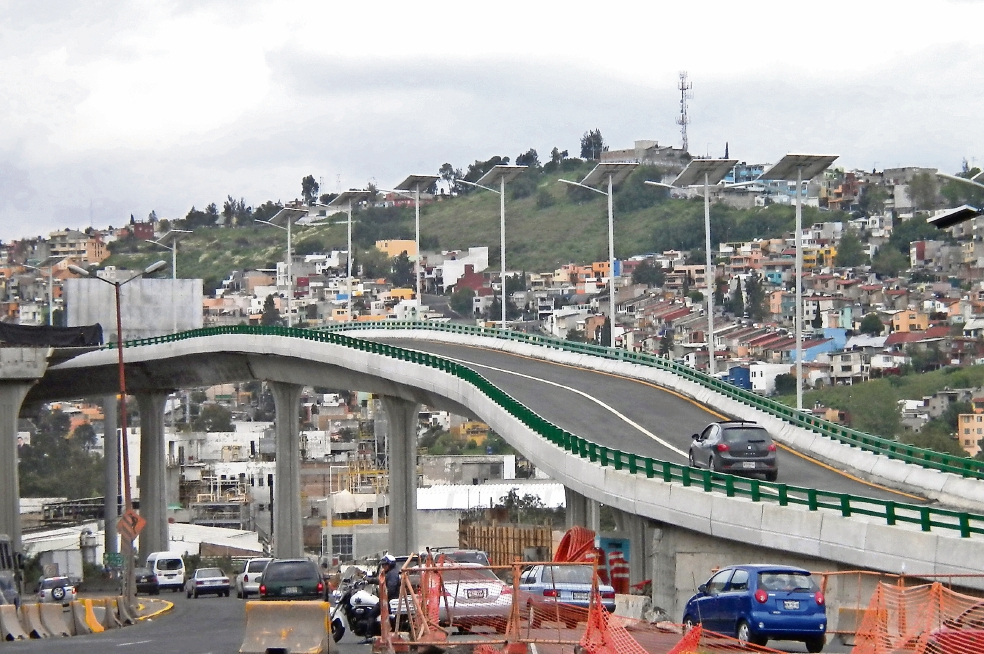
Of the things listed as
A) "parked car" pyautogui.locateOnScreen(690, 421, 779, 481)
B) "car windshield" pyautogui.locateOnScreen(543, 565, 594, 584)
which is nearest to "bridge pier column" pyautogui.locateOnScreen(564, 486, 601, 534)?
"parked car" pyautogui.locateOnScreen(690, 421, 779, 481)

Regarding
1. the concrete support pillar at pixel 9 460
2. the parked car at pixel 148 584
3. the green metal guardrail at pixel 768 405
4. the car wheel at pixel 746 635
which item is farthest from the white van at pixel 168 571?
the car wheel at pixel 746 635

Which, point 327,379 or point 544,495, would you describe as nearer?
point 327,379

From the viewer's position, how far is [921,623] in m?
22.0

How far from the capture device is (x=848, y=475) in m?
41.3

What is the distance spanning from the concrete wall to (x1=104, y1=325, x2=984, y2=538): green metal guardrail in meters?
34.8

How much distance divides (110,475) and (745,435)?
6589 cm

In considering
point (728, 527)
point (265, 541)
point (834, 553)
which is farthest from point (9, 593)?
point (265, 541)

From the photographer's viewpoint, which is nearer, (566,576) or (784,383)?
(566,576)

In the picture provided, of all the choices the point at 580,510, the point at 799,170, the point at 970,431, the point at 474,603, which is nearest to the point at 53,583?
the point at 580,510

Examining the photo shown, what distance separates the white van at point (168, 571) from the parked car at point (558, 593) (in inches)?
1252

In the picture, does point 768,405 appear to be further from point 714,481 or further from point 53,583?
point 53,583

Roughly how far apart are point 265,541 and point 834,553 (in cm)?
9778

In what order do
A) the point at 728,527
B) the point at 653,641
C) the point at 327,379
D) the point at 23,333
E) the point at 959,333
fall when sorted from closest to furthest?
the point at 653,641 → the point at 728,527 → the point at 327,379 → the point at 23,333 → the point at 959,333

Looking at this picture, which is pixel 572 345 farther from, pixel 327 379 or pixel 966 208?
pixel 966 208
